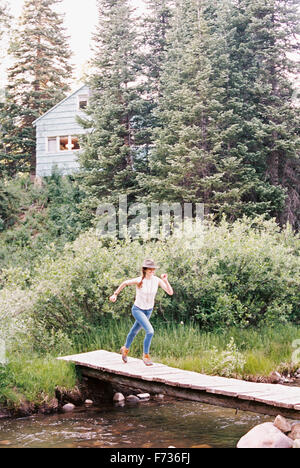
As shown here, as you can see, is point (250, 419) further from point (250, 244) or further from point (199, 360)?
point (250, 244)

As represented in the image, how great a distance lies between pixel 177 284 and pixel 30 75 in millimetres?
21352

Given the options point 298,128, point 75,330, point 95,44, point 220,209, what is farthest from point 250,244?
point 95,44

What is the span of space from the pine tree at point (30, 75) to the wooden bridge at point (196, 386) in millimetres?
21120

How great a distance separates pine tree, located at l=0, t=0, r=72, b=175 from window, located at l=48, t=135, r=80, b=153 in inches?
62.0

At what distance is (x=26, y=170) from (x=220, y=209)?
1502 cm

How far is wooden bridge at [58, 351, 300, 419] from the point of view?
6.22 m

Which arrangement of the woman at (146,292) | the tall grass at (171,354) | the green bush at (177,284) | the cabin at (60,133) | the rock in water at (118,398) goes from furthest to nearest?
the cabin at (60,133) < the green bush at (177,284) < the rock in water at (118,398) < the tall grass at (171,354) < the woman at (146,292)

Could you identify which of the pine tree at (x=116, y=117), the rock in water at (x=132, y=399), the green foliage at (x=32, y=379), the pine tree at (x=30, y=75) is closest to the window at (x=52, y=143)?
the pine tree at (x=30, y=75)

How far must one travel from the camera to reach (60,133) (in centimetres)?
2773

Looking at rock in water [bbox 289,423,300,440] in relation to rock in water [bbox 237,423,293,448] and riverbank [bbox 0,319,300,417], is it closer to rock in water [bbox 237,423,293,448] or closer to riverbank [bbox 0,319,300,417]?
rock in water [bbox 237,423,293,448]

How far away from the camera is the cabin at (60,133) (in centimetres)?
2723

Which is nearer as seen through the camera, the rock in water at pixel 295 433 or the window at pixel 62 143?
the rock in water at pixel 295 433

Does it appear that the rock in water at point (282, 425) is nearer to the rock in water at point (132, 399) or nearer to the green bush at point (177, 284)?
the rock in water at point (132, 399)

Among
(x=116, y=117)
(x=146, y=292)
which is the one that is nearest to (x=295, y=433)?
(x=146, y=292)
